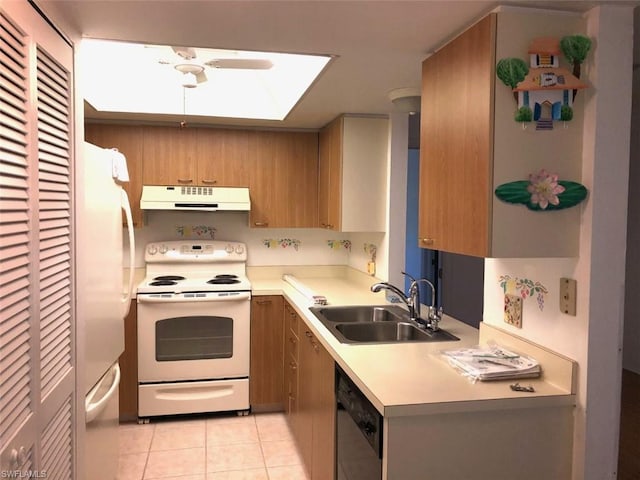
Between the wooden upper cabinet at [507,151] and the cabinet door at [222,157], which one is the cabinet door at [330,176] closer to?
the cabinet door at [222,157]

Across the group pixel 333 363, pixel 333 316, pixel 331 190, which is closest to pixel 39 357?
pixel 333 363

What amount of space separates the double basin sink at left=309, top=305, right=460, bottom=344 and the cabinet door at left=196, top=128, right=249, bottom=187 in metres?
1.45

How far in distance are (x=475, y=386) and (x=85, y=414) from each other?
1499 millimetres

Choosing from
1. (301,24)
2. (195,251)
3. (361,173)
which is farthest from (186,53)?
(195,251)

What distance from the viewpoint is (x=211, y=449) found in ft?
10.5

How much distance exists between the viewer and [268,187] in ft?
13.3

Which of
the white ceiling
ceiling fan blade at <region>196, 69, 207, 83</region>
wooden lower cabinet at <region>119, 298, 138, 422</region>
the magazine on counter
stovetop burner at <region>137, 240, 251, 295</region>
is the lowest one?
wooden lower cabinet at <region>119, 298, 138, 422</region>

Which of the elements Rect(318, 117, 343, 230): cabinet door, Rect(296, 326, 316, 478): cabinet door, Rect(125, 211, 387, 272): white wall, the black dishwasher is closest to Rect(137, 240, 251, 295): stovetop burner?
Rect(125, 211, 387, 272): white wall

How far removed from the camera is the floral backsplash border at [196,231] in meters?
4.18

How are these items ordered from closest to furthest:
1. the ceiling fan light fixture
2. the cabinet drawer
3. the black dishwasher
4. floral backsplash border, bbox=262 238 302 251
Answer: the black dishwasher, the ceiling fan light fixture, the cabinet drawer, floral backsplash border, bbox=262 238 302 251

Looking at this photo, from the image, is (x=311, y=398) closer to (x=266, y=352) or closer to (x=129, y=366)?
(x=266, y=352)

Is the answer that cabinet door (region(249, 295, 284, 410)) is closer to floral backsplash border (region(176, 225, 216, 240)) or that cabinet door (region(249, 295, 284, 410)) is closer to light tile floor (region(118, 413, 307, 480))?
light tile floor (region(118, 413, 307, 480))

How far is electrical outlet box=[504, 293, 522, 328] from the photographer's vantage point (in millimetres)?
1995

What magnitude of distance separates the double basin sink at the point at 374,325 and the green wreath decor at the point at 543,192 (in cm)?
Answer: 95
